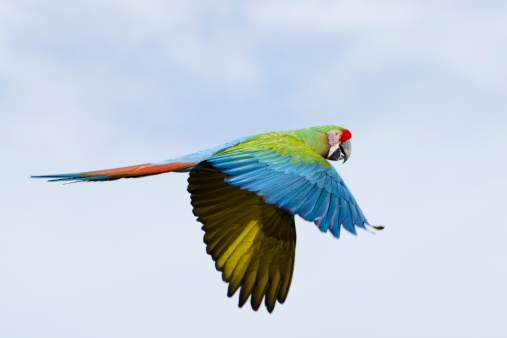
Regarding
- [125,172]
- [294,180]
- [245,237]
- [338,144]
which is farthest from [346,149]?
[125,172]

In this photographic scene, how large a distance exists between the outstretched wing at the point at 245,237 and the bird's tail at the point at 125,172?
0.40m

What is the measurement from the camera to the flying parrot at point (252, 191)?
5.30 metres

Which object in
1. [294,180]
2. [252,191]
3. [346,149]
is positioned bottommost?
[294,180]

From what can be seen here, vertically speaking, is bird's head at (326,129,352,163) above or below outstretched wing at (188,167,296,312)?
above

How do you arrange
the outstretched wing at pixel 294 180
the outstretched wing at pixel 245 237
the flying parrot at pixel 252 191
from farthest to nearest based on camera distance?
the outstretched wing at pixel 245 237, the flying parrot at pixel 252 191, the outstretched wing at pixel 294 180

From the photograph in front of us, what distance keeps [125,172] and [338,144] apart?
7.19ft

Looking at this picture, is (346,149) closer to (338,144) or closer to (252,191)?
(338,144)

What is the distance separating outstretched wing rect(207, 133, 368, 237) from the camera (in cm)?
493

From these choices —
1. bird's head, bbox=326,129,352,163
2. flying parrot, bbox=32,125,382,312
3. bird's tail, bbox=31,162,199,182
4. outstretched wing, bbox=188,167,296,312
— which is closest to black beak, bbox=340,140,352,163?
bird's head, bbox=326,129,352,163

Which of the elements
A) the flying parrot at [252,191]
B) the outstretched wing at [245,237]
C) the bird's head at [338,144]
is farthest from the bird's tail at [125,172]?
the bird's head at [338,144]

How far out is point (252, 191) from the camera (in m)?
5.66

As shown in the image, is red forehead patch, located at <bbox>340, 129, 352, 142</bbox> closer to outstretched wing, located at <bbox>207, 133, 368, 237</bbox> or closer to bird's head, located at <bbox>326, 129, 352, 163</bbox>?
bird's head, located at <bbox>326, 129, 352, 163</bbox>

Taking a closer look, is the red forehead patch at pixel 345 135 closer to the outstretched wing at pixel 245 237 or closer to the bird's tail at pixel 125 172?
the outstretched wing at pixel 245 237

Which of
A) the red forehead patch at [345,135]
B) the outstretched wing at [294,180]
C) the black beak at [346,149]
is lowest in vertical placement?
the outstretched wing at [294,180]
